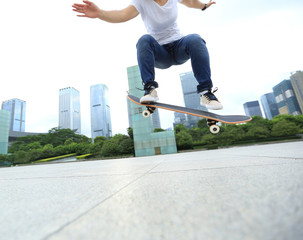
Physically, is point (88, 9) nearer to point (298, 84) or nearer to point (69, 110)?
point (298, 84)

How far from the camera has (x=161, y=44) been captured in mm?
2391

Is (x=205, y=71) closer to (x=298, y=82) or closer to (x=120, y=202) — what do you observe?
(x=120, y=202)

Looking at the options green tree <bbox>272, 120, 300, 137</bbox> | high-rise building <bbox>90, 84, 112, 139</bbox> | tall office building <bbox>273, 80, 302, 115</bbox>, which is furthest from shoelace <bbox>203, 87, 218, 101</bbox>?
high-rise building <bbox>90, 84, 112, 139</bbox>

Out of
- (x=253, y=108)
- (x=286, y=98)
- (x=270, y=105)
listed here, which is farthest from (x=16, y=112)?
(x=253, y=108)

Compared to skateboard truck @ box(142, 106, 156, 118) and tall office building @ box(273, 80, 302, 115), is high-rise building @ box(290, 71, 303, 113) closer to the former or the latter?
tall office building @ box(273, 80, 302, 115)

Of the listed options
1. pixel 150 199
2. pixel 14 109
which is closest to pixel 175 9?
pixel 150 199

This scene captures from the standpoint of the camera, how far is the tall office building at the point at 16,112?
71688 millimetres

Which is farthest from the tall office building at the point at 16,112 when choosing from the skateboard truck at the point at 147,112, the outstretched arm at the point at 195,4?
the outstretched arm at the point at 195,4

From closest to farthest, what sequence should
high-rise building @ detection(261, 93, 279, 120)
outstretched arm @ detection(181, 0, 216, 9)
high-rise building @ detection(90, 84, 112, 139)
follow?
outstretched arm @ detection(181, 0, 216, 9) < high-rise building @ detection(90, 84, 112, 139) < high-rise building @ detection(261, 93, 279, 120)

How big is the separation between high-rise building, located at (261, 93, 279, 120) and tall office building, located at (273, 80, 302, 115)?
25.7 m

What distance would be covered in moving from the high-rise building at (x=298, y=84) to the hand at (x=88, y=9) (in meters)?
78.5

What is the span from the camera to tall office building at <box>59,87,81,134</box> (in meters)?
80.6

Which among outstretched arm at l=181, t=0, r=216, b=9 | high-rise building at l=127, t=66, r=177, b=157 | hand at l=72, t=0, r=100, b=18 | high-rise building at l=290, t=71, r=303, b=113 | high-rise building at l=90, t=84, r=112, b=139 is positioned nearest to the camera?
hand at l=72, t=0, r=100, b=18

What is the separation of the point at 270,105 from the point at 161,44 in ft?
395
